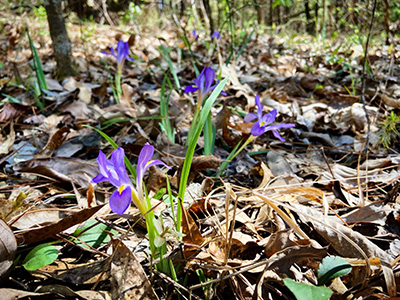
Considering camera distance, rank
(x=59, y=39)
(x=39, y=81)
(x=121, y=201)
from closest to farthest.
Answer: (x=121, y=201) < (x=39, y=81) < (x=59, y=39)

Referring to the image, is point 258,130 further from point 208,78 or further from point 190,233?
point 190,233

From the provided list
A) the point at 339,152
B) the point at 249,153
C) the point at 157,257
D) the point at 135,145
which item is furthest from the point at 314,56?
the point at 157,257

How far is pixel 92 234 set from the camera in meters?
1.06

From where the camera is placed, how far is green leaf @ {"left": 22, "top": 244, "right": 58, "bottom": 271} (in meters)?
0.88

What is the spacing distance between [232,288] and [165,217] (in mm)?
411

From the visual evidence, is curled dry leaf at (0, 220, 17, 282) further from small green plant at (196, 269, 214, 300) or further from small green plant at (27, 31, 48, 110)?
small green plant at (27, 31, 48, 110)

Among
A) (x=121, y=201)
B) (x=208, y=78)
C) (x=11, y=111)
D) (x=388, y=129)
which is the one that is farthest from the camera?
Answer: (x=11, y=111)

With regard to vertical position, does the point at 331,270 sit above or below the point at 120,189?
below

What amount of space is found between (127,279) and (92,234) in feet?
0.92

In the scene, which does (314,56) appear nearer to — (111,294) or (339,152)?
(339,152)

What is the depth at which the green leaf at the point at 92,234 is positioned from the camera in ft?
3.40

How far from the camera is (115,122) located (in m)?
1.96

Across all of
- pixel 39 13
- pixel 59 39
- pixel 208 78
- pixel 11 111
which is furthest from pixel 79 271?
pixel 39 13

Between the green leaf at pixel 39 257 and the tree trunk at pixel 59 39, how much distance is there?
2331 millimetres
